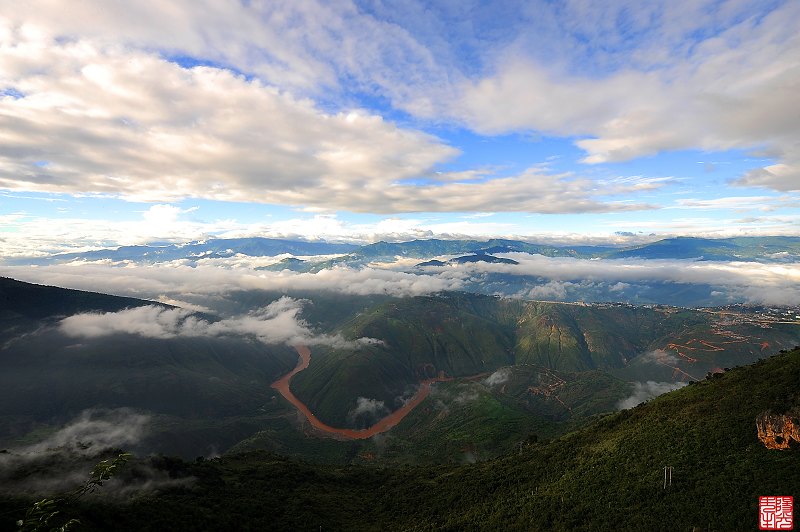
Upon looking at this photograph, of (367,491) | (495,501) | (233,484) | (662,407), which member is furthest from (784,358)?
(233,484)

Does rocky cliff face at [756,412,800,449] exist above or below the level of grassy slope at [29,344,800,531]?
above

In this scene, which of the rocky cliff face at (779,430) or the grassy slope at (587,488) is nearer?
the grassy slope at (587,488)

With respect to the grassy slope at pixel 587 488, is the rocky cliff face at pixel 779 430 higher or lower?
higher

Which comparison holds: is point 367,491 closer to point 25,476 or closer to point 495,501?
point 495,501

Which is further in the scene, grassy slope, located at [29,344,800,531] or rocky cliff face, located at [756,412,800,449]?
rocky cliff face, located at [756,412,800,449]
